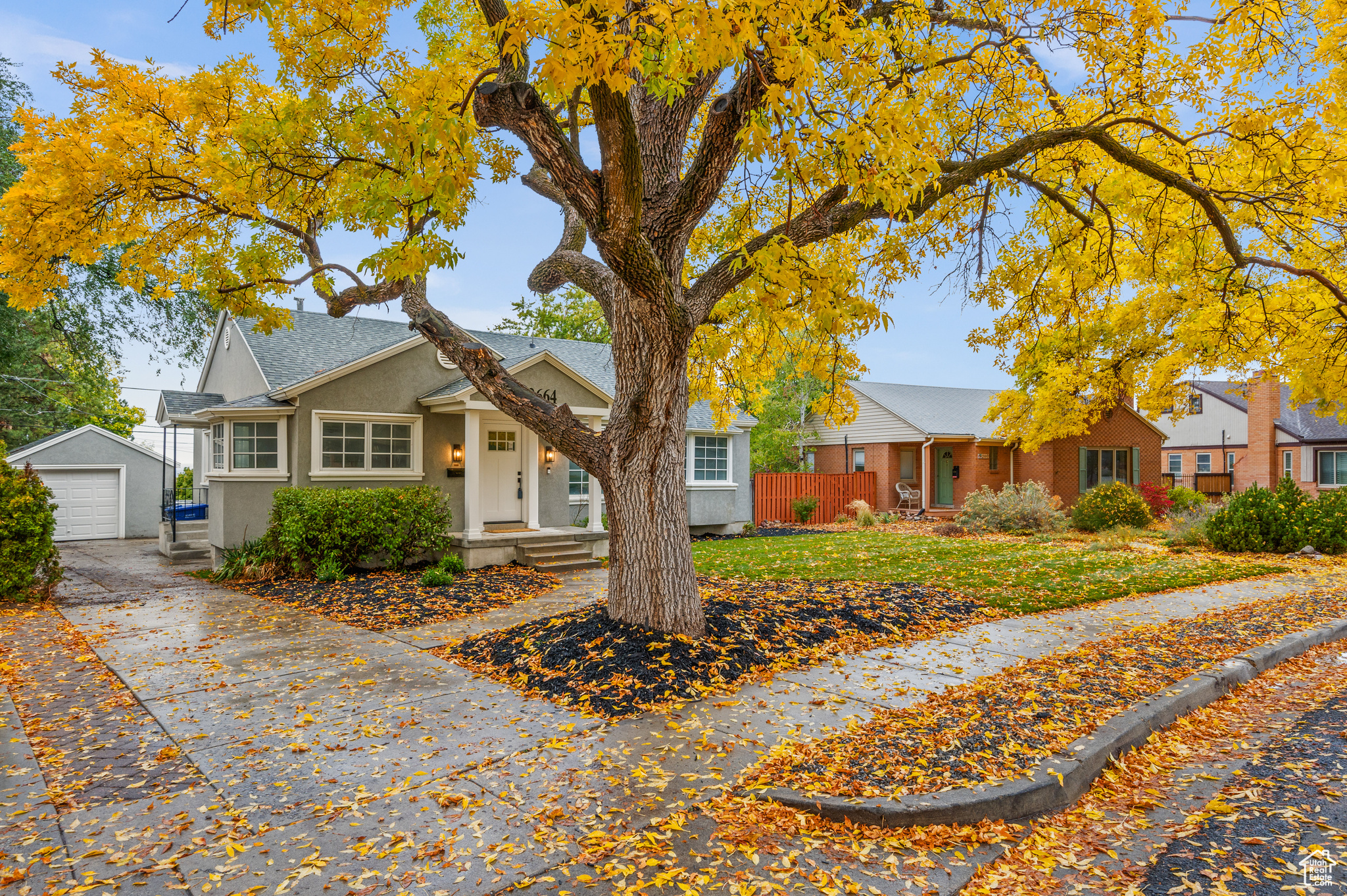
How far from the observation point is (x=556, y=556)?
12.7 metres

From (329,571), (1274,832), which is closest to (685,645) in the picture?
(1274,832)

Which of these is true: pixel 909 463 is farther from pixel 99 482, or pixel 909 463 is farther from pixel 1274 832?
pixel 99 482

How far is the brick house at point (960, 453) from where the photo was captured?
22750 mm

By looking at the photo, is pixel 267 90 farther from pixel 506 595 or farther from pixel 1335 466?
pixel 1335 466

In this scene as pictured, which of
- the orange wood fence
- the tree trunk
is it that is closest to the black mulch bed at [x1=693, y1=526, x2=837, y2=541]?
the orange wood fence

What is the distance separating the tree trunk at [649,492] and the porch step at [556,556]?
240 inches

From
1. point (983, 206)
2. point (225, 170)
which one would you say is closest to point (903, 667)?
point (983, 206)

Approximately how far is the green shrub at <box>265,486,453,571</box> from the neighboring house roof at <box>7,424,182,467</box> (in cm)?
1105

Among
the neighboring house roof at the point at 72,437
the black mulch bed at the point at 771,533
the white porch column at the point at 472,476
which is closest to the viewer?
the white porch column at the point at 472,476

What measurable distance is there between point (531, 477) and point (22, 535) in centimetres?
733

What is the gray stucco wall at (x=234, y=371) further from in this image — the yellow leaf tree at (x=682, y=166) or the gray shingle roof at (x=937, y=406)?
the gray shingle roof at (x=937, y=406)

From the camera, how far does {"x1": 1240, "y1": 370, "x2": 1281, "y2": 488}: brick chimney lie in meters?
25.7

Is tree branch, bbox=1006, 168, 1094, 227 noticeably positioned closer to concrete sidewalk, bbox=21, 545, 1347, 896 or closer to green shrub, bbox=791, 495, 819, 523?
concrete sidewalk, bbox=21, 545, 1347, 896

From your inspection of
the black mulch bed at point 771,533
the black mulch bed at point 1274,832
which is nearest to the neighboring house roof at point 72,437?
the black mulch bed at point 771,533
